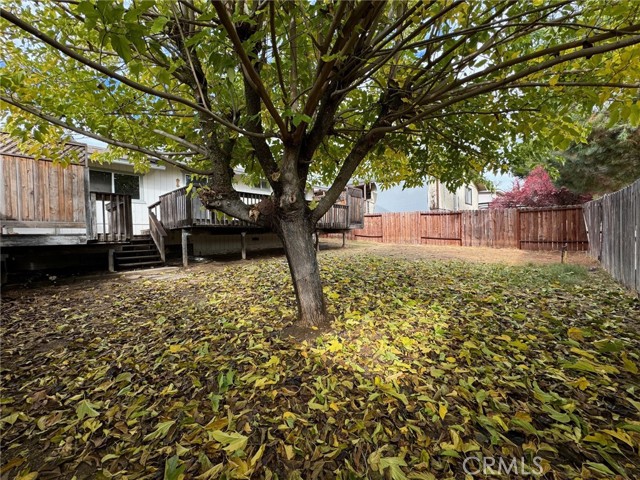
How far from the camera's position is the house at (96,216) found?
587cm

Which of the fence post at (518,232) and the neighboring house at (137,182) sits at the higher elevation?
the neighboring house at (137,182)

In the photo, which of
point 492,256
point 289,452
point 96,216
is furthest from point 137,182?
point 492,256

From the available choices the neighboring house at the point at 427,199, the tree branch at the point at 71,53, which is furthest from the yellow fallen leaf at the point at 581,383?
the neighboring house at the point at 427,199

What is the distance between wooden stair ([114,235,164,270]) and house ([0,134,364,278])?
27 mm

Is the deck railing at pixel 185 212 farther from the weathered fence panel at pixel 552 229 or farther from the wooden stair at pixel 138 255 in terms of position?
the weathered fence panel at pixel 552 229

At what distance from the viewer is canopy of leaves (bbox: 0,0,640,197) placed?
1.97 metres

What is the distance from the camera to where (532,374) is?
2.28 meters

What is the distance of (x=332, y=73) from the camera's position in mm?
2414

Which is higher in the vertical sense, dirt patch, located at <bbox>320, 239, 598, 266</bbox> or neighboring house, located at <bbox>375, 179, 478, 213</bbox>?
neighboring house, located at <bbox>375, 179, 478, 213</bbox>

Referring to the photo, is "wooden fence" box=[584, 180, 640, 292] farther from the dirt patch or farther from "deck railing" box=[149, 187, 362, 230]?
"deck railing" box=[149, 187, 362, 230]

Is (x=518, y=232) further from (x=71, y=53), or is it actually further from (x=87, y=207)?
(x=87, y=207)

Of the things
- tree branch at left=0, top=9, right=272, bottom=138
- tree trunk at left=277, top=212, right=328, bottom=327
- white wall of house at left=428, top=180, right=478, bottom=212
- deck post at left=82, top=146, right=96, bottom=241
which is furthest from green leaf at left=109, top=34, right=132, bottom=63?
white wall of house at left=428, top=180, right=478, bottom=212

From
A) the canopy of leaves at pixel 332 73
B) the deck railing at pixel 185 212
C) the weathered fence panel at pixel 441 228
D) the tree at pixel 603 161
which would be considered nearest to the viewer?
the canopy of leaves at pixel 332 73

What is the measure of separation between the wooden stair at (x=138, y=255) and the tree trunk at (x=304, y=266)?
7.02 metres
